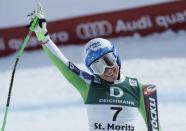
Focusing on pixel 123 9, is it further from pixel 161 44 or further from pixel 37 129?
pixel 37 129

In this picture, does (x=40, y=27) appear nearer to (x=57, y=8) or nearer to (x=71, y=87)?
(x=71, y=87)

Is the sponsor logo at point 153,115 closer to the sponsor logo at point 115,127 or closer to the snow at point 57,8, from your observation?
the sponsor logo at point 115,127

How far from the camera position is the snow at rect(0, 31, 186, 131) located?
657 centimetres

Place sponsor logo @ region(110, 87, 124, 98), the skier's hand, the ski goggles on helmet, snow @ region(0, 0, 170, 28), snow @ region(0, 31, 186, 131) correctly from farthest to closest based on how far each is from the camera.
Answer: snow @ region(0, 0, 170, 28) → snow @ region(0, 31, 186, 131) → the skier's hand → sponsor logo @ region(110, 87, 124, 98) → the ski goggles on helmet

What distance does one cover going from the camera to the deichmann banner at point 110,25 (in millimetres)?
9672

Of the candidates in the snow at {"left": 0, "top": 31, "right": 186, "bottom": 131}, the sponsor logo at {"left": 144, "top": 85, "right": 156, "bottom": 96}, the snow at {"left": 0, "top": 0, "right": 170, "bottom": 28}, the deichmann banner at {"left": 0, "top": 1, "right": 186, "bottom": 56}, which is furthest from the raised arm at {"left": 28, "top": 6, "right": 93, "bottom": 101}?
the snow at {"left": 0, "top": 0, "right": 170, "bottom": 28}

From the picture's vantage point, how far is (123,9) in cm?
991

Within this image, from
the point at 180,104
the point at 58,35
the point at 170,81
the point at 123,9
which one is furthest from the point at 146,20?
the point at 180,104

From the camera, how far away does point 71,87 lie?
25.7 feet

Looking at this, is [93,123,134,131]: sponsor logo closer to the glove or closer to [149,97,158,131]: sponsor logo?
[149,97,158,131]: sponsor logo

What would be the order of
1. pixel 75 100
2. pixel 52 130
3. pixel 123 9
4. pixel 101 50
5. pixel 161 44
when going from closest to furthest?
pixel 101 50 < pixel 52 130 < pixel 75 100 < pixel 161 44 < pixel 123 9

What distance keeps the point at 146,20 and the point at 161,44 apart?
73cm

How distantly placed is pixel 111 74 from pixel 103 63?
81 millimetres

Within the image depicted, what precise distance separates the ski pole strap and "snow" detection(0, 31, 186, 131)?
7.08 feet
